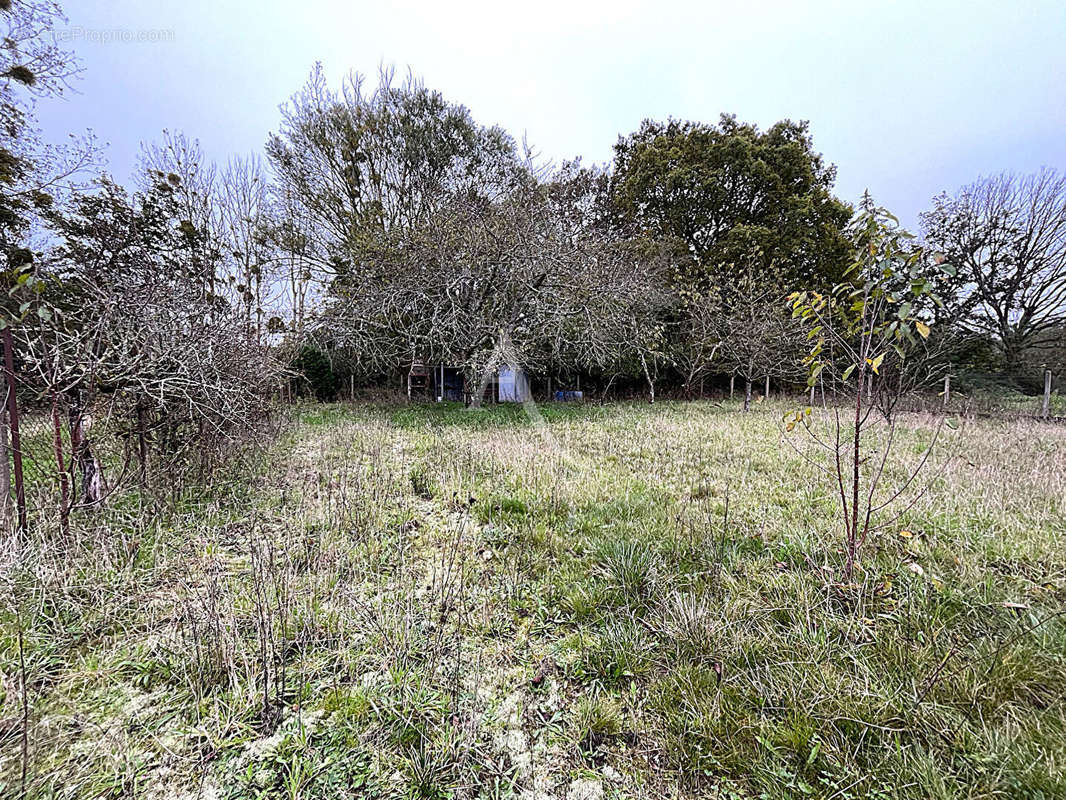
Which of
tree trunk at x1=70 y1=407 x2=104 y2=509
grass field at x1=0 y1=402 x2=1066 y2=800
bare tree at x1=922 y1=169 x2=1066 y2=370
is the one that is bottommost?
grass field at x1=0 y1=402 x2=1066 y2=800

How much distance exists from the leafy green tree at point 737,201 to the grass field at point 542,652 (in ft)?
40.6

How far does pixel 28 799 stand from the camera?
1153mm

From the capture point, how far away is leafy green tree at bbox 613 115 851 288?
13914mm

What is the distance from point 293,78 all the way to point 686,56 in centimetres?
1044

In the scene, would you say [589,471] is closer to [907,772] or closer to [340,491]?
[340,491]

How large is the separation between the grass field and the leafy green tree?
40.6 feet

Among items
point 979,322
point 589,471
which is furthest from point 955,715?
point 979,322

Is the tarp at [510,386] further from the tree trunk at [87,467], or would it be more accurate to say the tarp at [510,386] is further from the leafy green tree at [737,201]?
the tree trunk at [87,467]

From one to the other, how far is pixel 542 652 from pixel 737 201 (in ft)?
56.1

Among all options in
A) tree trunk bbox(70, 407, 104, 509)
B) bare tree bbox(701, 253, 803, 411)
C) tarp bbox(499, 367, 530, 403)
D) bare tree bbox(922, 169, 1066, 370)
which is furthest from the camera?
tarp bbox(499, 367, 530, 403)

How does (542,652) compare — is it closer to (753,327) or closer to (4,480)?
(4,480)

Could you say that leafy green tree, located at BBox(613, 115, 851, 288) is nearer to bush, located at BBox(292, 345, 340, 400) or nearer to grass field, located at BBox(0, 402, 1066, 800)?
bush, located at BBox(292, 345, 340, 400)

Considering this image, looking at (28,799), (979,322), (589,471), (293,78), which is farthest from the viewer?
(979,322)

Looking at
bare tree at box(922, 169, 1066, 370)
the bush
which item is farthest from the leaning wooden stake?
bare tree at box(922, 169, 1066, 370)
